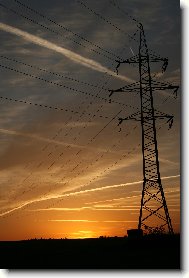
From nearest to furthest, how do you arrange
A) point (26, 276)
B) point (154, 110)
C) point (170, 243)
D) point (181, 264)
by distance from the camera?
1. point (181, 264)
2. point (26, 276)
3. point (170, 243)
4. point (154, 110)

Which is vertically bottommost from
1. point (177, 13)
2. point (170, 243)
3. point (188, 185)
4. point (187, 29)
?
point (170, 243)

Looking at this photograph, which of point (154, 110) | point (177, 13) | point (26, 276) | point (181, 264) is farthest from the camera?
point (154, 110)

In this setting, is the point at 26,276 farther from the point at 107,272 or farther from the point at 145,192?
the point at 145,192

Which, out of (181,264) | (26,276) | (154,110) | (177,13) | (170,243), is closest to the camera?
(181,264)

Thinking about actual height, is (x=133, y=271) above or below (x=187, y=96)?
below

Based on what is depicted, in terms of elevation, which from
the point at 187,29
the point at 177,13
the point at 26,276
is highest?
the point at 177,13

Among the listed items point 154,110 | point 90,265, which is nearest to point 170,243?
point 90,265

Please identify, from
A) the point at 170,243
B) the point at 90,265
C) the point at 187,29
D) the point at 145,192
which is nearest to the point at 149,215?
the point at 145,192

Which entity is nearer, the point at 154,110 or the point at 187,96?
the point at 187,96

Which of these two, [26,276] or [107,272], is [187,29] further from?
[26,276]
